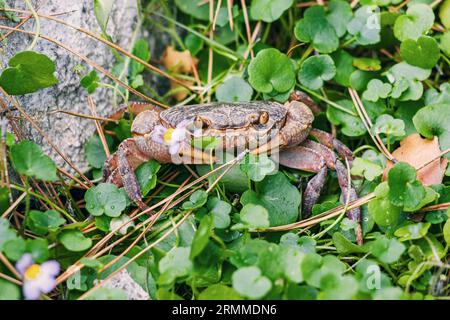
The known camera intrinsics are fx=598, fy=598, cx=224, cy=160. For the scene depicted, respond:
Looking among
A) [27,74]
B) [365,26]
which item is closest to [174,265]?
[27,74]

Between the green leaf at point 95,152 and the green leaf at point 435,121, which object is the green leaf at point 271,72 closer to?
the green leaf at point 435,121

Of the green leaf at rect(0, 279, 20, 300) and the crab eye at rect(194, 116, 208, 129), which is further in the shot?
the crab eye at rect(194, 116, 208, 129)

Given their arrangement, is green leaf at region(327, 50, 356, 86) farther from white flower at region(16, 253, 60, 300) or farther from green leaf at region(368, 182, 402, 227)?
white flower at region(16, 253, 60, 300)

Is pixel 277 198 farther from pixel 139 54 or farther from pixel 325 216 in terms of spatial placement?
pixel 139 54

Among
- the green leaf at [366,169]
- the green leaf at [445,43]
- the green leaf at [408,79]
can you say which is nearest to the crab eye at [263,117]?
the green leaf at [366,169]

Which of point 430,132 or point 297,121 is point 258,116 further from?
point 430,132

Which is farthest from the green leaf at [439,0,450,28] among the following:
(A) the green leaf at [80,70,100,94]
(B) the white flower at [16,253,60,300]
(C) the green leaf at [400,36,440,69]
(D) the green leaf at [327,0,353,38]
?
(B) the white flower at [16,253,60,300]

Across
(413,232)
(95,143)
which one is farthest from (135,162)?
(413,232)
